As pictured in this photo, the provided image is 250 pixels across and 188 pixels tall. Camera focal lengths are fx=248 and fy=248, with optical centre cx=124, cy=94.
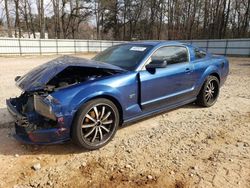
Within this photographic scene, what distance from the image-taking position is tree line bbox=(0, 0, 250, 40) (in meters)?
38.3

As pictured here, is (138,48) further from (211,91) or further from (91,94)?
(211,91)

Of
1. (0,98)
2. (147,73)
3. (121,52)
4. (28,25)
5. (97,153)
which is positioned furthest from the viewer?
(28,25)

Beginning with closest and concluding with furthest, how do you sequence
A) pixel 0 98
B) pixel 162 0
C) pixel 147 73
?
pixel 147 73 → pixel 0 98 → pixel 162 0

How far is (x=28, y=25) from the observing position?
1501 inches

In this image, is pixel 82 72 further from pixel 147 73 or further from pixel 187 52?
pixel 187 52

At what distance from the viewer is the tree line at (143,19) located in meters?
38.3

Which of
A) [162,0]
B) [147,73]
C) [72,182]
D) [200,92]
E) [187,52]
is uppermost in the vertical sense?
[162,0]

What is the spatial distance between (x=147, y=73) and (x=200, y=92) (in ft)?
5.83

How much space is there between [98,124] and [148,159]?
847mm

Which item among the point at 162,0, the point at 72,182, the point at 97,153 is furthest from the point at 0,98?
the point at 162,0

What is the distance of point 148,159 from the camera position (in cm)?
329

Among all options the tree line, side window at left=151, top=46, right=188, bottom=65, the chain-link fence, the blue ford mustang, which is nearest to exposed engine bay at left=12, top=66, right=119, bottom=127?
the blue ford mustang

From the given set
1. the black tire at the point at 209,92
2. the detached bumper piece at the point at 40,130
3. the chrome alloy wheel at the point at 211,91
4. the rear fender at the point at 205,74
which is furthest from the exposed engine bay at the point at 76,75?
the chrome alloy wheel at the point at 211,91

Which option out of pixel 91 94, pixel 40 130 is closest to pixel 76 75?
pixel 91 94
